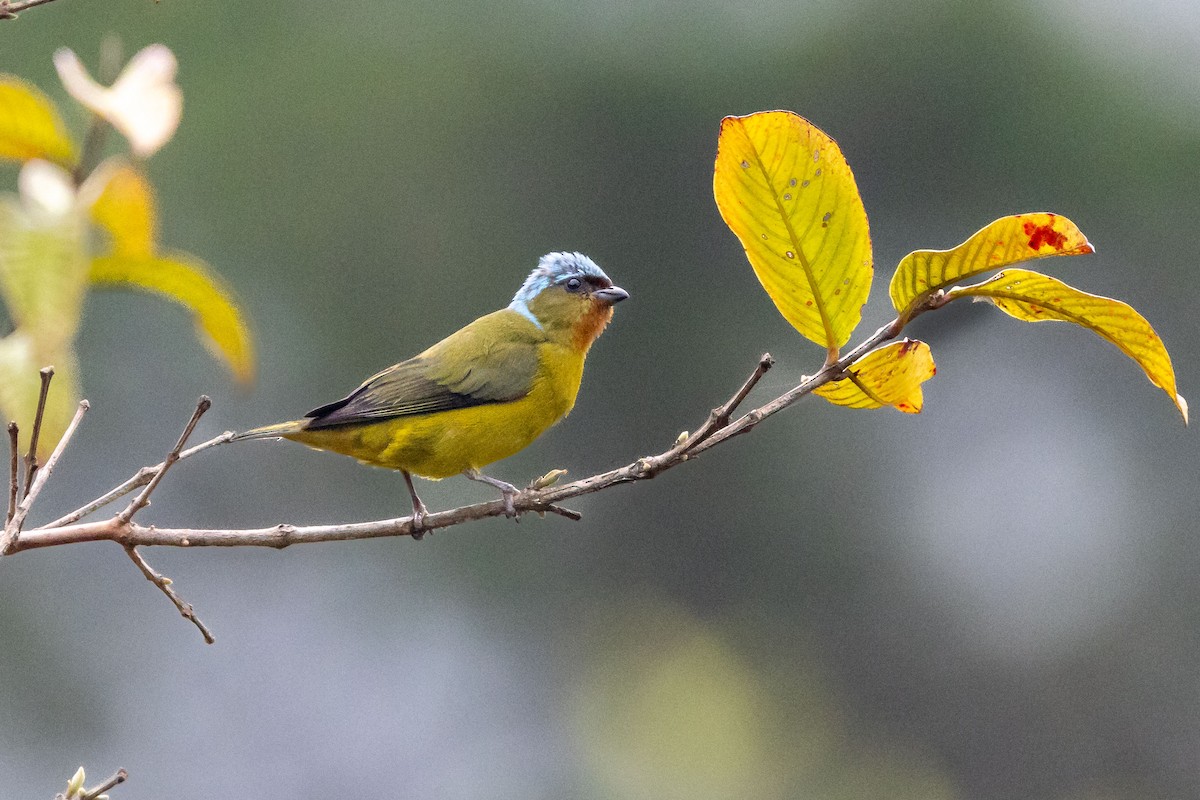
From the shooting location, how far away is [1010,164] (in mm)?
19938

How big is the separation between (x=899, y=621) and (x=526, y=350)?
1567 centimetres

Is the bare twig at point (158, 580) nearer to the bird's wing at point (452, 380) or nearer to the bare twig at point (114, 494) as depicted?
the bare twig at point (114, 494)

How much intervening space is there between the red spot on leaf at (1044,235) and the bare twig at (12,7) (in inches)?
54.5

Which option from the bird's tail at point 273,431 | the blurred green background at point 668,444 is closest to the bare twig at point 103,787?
the bird's tail at point 273,431

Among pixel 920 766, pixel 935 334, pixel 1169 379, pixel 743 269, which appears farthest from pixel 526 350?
pixel 743 269

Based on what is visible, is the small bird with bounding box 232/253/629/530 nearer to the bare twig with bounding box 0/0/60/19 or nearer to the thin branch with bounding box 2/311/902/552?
the thin branch with bounding box 2/311/902/552

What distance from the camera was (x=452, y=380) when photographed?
4301mm

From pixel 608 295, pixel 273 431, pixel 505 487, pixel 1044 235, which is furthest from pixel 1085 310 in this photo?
pixel 608 295

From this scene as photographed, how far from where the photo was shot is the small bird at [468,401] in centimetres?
398

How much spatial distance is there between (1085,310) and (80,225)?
1.56 metres

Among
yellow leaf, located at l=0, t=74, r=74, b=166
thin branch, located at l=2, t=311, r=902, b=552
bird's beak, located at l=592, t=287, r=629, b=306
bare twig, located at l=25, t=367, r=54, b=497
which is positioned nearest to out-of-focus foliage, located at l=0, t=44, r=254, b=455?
yellow leaf, located at l=0, t=74, r=74, b=166

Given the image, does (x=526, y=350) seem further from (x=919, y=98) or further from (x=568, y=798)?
(x=919, y=98)

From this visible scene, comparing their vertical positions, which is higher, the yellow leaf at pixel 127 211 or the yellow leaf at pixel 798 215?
the yellow leaf at pixel 798 215

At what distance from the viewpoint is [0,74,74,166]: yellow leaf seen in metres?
0.94
